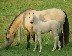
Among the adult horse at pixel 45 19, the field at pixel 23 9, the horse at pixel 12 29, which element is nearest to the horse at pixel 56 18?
the adult horse at pixel 45 19

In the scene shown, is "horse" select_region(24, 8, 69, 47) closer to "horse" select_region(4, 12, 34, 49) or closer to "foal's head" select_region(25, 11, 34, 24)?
"foal's head" select_region(25, 11, 34, 24)

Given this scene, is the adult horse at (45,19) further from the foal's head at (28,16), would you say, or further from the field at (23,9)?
the field at (23,9)

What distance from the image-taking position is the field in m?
11.5

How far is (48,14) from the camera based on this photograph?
12.7m

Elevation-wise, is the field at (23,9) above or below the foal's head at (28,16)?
below

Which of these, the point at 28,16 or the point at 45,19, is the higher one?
the point at 28,16

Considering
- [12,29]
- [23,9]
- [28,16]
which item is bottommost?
[23,9]

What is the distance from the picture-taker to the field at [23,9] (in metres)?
11.5

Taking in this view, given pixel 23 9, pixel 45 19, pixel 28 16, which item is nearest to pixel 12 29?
pixel 28 16

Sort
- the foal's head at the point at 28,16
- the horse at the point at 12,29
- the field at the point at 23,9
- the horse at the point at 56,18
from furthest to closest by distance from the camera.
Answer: the horse at the point at 12,29 < the horse at the point at 56,18 < the foal's head at the point at 28,16 < the field at the point at 23,9

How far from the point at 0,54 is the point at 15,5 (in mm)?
13568

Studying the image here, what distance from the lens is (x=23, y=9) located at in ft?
74.6

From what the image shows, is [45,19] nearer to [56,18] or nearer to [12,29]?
[56,18]

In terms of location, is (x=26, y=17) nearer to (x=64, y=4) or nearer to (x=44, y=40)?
(x=44, y=40)
